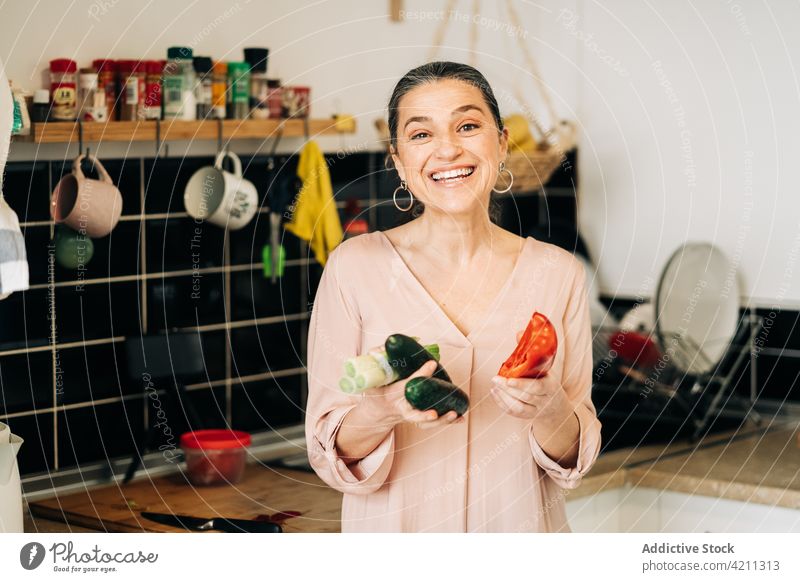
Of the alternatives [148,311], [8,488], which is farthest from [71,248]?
[8,488]

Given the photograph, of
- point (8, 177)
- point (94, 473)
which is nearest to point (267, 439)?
point (94, 473)

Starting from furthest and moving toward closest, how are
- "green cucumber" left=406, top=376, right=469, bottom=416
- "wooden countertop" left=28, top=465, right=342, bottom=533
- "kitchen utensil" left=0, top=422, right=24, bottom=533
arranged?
1. "wooden countertop" left=28, top=465, right=342, bottom=533
2. "kitchen utensil" left=0, top=422, right=24, bottom=533
3. "green cucumber" left=406, top=376, right=469, bottom=416

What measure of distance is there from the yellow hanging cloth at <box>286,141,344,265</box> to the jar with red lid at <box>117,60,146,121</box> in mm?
369

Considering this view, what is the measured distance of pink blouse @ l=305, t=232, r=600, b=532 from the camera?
1.39 metres

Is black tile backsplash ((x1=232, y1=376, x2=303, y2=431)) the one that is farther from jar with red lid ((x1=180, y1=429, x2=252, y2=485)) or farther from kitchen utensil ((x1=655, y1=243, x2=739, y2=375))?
kitchen utensil ((x1=655, y1=243, x2=739, y2=375))

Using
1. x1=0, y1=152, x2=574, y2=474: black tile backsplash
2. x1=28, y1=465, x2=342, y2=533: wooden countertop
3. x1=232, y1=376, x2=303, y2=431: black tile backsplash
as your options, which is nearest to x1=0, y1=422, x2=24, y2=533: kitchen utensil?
x1=28, y1=465, x2=342, y2=533: wooden countertop

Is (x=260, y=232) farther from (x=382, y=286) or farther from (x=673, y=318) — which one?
(x=382, y=286)

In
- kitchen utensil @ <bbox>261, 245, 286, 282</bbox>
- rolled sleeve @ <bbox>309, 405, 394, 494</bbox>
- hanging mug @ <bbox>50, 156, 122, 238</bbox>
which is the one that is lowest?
rolled sleeve @ <bbox>309, 405, 394, 494</bbox>

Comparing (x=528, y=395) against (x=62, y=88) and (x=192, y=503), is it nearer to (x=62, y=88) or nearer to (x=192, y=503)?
(x=192, y=503)

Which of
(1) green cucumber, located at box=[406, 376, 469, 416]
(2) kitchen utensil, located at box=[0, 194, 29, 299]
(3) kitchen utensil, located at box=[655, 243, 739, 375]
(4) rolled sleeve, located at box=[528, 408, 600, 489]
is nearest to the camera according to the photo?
(1) green cucumber, located at box=[406, 376, 469, 416]

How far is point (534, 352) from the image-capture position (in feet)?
4.24

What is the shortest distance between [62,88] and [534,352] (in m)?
1.08

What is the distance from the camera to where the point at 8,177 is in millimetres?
2057

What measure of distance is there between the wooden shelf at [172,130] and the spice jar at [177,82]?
0.07 ft
